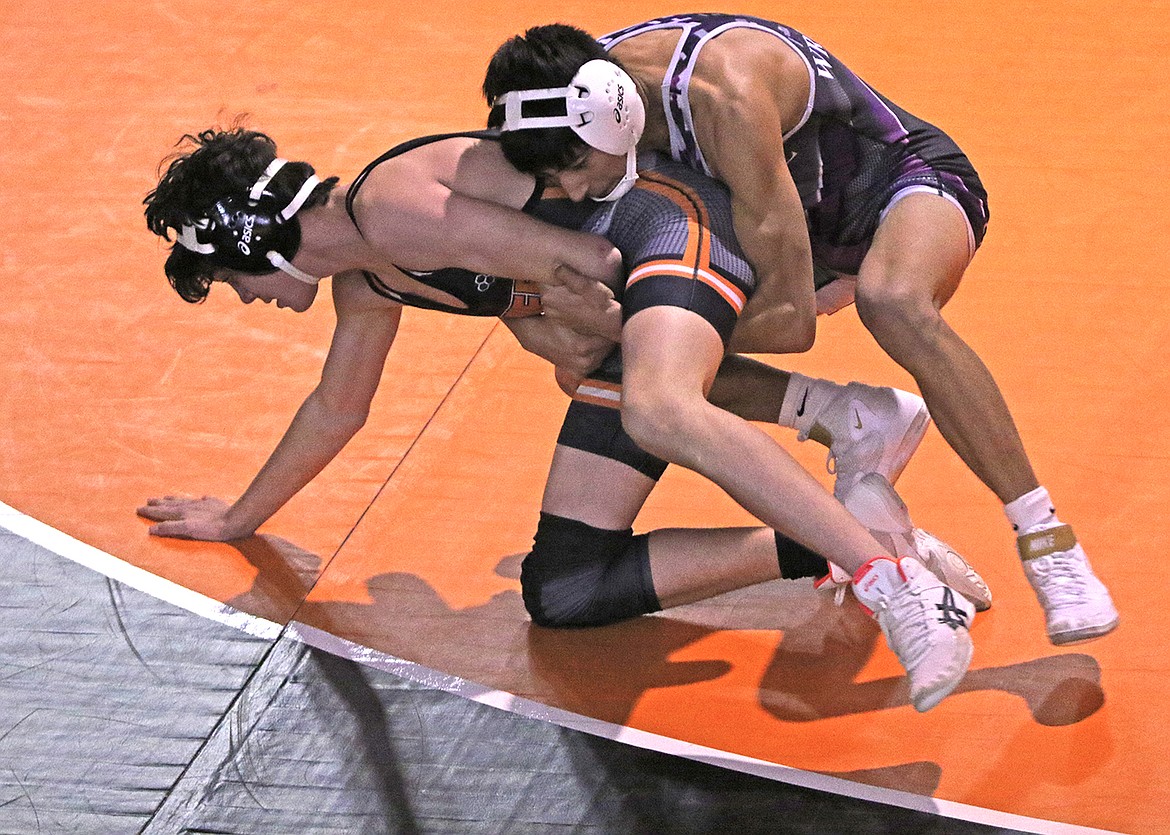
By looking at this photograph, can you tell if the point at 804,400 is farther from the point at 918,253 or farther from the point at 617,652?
the point at 617,652

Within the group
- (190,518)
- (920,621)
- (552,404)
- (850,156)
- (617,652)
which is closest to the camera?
(920,621)

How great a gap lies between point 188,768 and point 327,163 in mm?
2546

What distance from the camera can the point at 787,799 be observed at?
2674 millimetres

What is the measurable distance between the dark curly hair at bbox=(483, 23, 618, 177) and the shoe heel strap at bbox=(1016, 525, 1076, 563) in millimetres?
1144

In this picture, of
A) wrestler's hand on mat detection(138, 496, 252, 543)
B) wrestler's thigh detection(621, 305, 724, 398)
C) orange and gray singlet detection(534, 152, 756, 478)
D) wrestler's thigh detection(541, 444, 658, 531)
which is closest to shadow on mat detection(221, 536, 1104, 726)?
wrestler's hand on mat detection(138, 496, 252, 543)

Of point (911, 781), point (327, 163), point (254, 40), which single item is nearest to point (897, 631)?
point (911, 781)

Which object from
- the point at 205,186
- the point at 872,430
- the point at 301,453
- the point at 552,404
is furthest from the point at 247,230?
the point at 872,430

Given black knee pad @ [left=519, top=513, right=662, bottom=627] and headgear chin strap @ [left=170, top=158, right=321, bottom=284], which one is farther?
black knee pad @ [left=519, top=513, right=662, bottom=627]

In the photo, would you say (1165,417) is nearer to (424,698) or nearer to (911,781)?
(911,781)

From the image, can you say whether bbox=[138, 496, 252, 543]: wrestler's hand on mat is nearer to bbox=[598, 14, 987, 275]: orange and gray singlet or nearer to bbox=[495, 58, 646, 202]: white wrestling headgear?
Result: bbox=[495, 58, 646, 202]: white wrestling headgear

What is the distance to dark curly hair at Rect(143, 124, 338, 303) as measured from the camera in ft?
9.78

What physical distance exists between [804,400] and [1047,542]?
2.11 ft

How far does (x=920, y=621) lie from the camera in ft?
8.55

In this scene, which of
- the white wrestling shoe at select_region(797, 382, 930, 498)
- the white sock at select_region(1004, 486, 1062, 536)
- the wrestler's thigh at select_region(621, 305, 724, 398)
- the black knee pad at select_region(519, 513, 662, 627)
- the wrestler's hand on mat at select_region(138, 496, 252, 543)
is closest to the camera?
the wrestler's thigh at select_region(621, 305, 724, 398)
